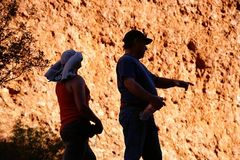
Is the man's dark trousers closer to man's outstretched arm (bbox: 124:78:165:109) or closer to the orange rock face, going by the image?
man's outstretched arm (bbox: 124:78:165:109)

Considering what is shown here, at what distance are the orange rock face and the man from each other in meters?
4.59

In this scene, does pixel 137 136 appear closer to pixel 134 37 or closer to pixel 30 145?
pixel 134 37

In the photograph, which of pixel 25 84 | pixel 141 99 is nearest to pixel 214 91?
pixel 25 84

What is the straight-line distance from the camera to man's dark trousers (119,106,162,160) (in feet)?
14.8

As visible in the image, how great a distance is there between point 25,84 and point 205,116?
18.9 ft

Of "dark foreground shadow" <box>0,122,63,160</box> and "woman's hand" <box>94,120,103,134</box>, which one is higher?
"woman's hand" <box>94,120,103,134</box>

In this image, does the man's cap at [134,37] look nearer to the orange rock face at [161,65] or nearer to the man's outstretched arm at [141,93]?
the man's outstretched arm at [141,93]

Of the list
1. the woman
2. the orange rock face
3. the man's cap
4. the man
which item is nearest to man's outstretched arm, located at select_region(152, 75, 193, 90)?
the man

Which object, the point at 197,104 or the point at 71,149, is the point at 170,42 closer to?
the point at 197,104

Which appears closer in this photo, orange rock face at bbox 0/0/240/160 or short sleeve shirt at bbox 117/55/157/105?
short sleeve shirt at bbox 117/55/157/105

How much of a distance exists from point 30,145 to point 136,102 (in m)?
4.17

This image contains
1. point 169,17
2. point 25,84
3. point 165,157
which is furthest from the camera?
point 169,17

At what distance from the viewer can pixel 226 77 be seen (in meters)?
14.3

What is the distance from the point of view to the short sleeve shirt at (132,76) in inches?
180
